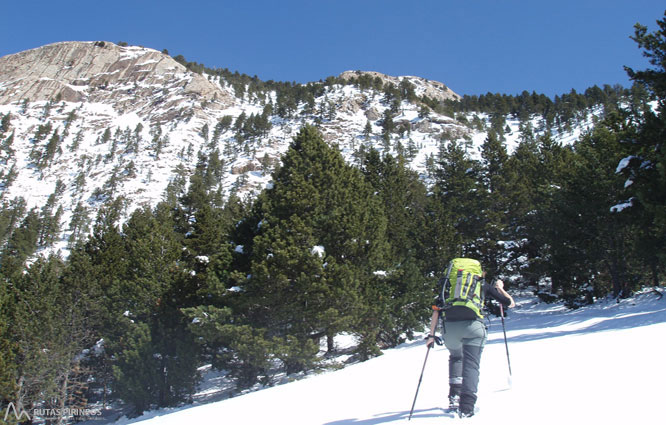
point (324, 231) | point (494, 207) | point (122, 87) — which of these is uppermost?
point (122, 87)

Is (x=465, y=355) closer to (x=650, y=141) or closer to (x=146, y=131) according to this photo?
(x=650, y=141)

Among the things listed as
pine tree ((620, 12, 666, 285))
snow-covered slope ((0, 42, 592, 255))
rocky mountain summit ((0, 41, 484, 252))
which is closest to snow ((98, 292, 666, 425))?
pine tree ((620, 12, 666, 285))

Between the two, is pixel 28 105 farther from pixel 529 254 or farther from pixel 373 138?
pixel 529 254

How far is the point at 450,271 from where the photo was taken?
5195 mm

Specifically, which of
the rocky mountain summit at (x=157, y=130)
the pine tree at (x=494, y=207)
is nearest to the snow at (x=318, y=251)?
the pine tree at (x=494, y=207)

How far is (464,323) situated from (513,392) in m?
1.76

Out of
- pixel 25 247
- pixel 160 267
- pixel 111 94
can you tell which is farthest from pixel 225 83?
pixel 160 267

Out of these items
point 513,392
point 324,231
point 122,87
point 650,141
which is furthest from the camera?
point 122,87

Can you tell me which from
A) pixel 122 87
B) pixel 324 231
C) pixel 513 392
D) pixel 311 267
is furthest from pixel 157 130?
pixel 513 392

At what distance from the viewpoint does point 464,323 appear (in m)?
4.87

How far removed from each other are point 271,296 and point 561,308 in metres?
17.1

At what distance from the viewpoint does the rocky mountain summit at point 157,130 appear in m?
112

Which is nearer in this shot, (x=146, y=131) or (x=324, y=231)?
(x=324, y=231)

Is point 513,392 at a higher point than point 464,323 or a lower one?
lower
